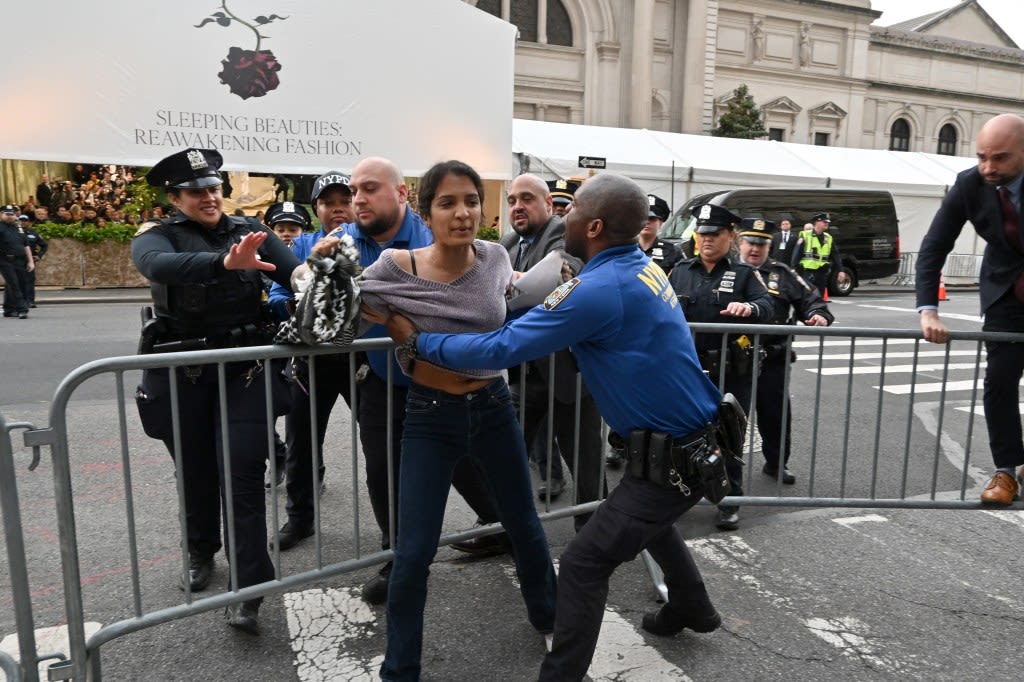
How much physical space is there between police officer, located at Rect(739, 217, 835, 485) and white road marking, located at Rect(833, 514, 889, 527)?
0.67 metres

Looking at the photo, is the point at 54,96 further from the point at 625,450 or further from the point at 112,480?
the point at 625,450

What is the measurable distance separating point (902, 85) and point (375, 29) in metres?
44.9

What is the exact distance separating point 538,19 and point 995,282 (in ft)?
122

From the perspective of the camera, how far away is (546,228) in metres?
4.54

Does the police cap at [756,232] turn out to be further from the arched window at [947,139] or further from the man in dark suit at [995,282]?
the arched window at [947,139]

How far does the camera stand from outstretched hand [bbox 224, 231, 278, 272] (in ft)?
9.32

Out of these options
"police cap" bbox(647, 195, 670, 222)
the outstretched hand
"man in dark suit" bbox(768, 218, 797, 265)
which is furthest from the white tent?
the outstretched hand

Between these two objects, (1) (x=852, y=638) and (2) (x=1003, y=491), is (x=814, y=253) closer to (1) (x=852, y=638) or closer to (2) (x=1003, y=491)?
(2) (x=1003, y=491)

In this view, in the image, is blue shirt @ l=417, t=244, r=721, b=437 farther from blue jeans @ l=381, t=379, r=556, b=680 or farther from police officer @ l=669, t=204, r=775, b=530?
police officer @ l=669, t=204, r=775, b=530

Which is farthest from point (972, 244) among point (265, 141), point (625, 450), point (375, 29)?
point (625, 450)

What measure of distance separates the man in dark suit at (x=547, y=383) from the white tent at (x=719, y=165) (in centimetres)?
1397

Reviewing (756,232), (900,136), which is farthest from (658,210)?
(900,136)

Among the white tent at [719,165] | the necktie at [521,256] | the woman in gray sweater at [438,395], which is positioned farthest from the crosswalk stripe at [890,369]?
the white tent at [719,165]

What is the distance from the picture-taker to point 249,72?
38.4 feet
